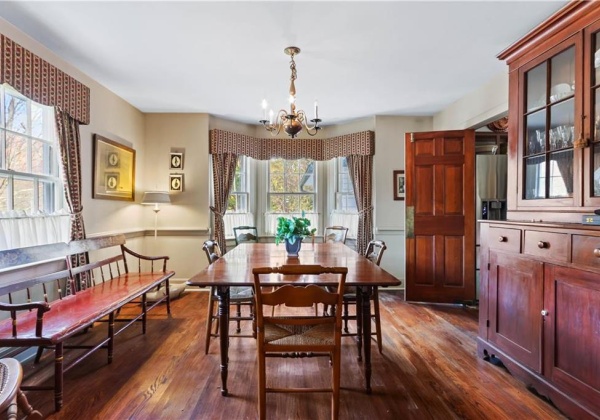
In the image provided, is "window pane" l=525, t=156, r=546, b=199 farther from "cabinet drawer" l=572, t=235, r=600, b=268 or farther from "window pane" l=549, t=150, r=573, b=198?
"cabinet drawer" l=572, t=235, r=600, b=268

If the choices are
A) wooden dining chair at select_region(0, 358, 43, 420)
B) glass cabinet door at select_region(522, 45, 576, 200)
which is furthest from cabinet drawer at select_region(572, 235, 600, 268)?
wooden dining chair at select_region(0, 358, 43, 420)

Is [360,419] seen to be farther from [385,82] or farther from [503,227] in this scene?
[385,82]

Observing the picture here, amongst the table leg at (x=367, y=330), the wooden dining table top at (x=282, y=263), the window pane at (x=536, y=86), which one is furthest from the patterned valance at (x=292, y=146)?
the table leg at (x=367, y=330)

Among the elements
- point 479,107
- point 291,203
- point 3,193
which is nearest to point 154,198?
point 3,193

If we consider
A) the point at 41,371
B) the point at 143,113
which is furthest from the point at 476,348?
the point at 143,113

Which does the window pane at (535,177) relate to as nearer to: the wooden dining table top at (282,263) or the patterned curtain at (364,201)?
the wooden dining table top at (282,263)

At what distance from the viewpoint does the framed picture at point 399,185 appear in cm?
496

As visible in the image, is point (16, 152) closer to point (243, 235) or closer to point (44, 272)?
point (44, 272)

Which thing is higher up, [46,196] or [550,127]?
[550,127]

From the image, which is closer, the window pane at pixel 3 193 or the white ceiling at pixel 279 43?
the white ceiling at pixel 279 43

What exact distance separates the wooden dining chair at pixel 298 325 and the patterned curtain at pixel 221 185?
3.09 metres

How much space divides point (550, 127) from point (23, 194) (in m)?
4.04

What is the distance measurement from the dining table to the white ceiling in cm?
176

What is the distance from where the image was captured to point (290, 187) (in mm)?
5574
